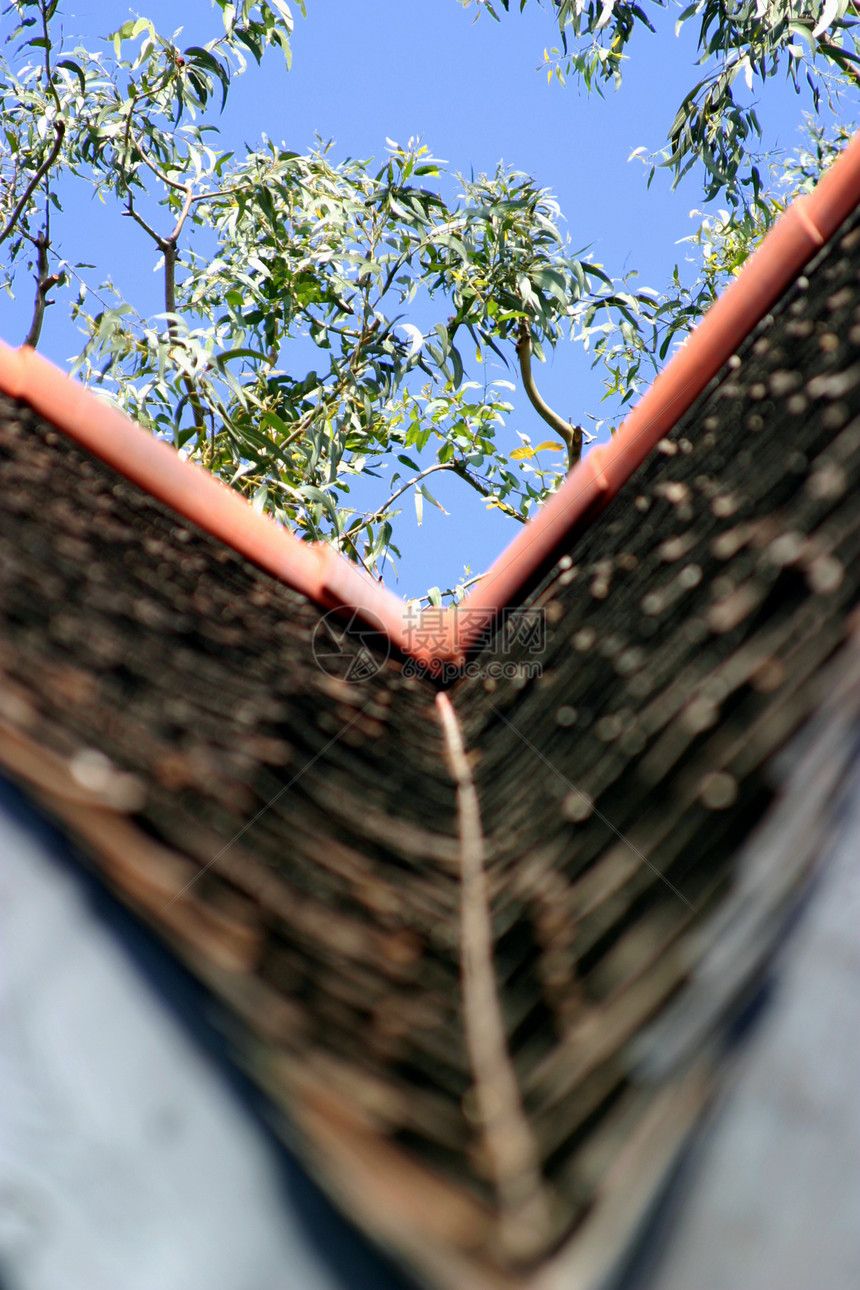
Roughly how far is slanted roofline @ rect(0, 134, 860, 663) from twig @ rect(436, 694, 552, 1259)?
70.4 inches

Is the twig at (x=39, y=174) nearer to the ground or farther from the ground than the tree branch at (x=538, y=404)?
nearer to the ground

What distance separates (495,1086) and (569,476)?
2636mm

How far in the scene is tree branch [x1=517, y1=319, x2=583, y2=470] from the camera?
29.9 ft

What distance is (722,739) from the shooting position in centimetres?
129

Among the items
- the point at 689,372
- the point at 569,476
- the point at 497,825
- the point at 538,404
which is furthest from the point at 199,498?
the point at 538,404

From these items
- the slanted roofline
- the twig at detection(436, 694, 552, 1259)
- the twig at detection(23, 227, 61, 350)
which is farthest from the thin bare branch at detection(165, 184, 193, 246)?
the twig at detection(436, 694, 552, 1259)

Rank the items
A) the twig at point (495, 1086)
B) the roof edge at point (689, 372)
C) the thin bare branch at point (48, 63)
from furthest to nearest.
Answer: the thin bare branch at point (48, 63) → the roof edge at point (689, 372) → the twig at point (495, 1086)

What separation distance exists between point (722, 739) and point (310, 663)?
4.82 feet

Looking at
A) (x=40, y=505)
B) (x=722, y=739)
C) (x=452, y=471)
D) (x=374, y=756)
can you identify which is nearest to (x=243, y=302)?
(x=452, y=471)

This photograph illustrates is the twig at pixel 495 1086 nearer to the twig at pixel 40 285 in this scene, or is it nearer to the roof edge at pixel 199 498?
the roof edge at pixel 199 498

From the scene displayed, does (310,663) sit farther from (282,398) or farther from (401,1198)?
(282,398)

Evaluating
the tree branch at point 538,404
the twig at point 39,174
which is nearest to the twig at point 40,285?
the twig at point 39,174

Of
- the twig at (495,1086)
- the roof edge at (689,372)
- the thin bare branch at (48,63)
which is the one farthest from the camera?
the thin bare branch at (48,63)

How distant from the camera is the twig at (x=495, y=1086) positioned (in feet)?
2.74
